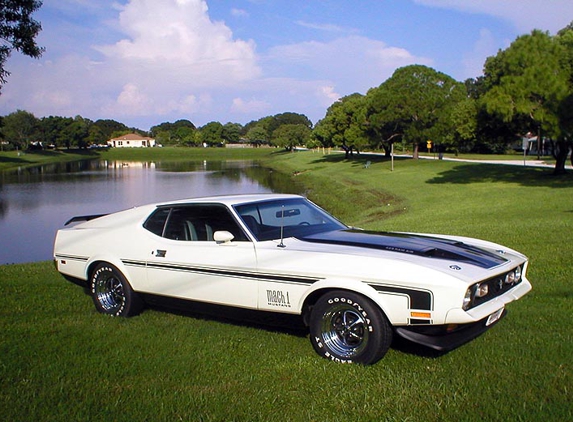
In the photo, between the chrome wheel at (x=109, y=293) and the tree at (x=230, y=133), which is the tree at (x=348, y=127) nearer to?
the chrome wheel at (x=109, y=293)

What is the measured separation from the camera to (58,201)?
107ft

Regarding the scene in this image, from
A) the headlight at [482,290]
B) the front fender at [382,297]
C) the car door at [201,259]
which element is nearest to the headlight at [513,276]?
the headlight at [482,290]

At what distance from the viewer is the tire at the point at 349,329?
→ 457cm

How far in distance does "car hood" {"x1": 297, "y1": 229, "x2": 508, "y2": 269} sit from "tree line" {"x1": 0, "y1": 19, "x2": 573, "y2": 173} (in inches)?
840

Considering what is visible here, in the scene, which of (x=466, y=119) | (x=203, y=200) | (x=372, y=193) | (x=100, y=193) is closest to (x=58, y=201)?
(x=100, y=193)

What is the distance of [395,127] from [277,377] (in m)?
50.9

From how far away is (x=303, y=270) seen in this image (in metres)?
4.95

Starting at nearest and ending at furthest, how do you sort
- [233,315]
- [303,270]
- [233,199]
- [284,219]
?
[303,270], [233,315], [284,219], [233,199]

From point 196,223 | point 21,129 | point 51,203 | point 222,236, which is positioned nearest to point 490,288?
point 222,236

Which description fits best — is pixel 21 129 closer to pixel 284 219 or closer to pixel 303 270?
pixel 284 219

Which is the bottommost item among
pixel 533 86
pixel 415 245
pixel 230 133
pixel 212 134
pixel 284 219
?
pixel 415 245

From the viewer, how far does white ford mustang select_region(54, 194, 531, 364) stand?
4.48 m

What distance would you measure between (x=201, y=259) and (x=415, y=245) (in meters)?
2.15

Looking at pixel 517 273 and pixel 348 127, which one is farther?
pixel 348 127
